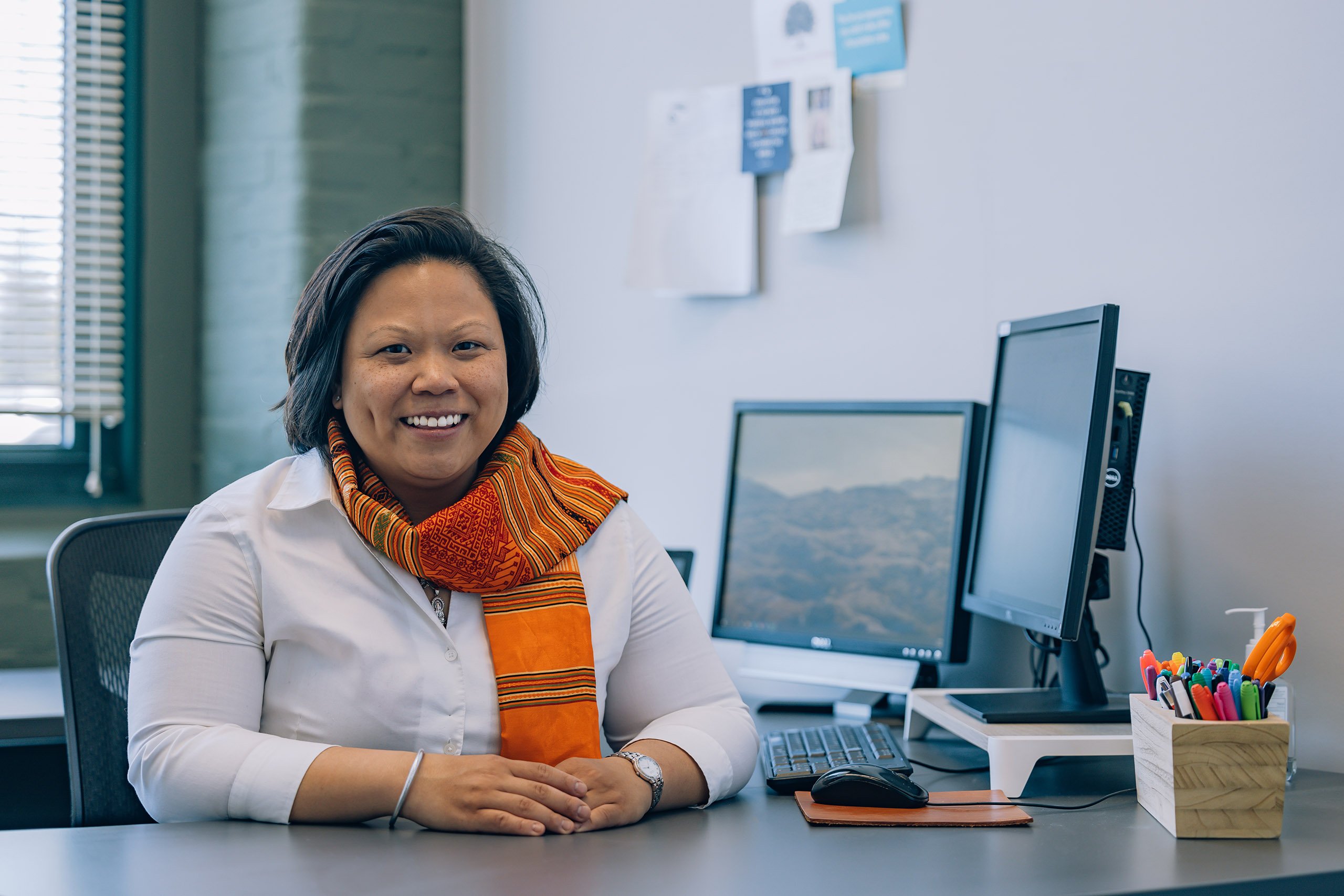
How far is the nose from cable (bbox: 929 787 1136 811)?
682mm

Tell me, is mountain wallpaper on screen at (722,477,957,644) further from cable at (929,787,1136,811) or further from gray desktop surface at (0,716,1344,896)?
gray desktop surface at (0,716,1344,896)

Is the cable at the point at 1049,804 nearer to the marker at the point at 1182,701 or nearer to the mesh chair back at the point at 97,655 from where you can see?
the marker at the point at 1182,701

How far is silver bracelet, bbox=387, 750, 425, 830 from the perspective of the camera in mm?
1139

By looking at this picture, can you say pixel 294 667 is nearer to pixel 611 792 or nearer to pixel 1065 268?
pixel 611 792

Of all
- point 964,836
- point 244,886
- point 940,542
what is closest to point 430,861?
point 244,886

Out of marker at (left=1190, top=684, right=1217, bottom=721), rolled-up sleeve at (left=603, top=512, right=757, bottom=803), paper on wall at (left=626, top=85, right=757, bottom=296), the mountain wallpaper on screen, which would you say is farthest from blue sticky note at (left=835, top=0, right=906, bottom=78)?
marker at (left=1190, top=684, right=1217, bottom=721)

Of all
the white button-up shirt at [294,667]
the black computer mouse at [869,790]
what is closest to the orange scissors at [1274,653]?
the black computer mouse at [869,790]

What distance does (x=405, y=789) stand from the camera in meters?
1.14

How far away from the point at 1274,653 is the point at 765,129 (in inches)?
48.5

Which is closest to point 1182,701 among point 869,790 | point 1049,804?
point 1049,804

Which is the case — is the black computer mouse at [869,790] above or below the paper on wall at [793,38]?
below

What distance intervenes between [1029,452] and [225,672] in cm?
96

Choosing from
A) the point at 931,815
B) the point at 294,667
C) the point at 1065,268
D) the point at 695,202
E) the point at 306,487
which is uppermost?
the point at 695,202

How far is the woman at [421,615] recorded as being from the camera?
117 cm
